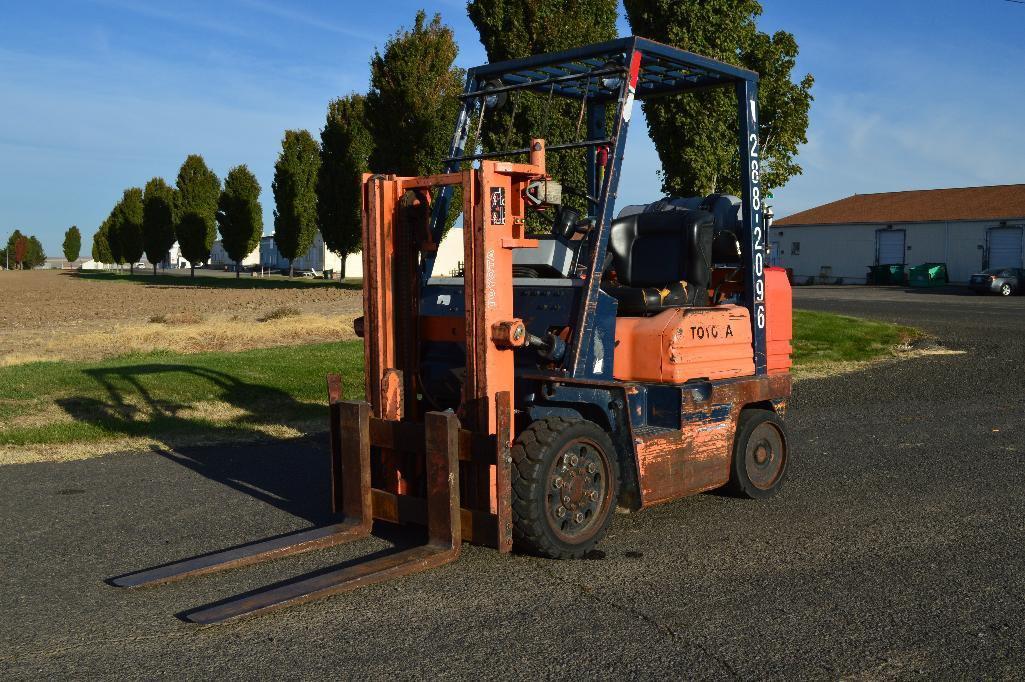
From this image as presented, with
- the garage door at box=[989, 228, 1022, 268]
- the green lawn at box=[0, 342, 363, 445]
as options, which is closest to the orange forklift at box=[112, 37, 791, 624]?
the green lawn at box=[0, 342, 363, 445]

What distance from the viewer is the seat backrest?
7219 mm

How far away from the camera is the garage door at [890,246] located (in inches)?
2381

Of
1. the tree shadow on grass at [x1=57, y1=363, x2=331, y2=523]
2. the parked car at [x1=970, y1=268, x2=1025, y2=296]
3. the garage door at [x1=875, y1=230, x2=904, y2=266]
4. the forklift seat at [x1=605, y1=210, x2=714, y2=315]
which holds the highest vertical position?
the garage door at [x1=875, y1=230, x2=904, y2=266]

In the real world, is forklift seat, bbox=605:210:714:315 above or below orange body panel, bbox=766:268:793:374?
above

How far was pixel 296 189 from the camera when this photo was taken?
60.9 m

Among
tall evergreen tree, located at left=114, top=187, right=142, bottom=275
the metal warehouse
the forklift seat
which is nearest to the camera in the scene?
the forklift seat

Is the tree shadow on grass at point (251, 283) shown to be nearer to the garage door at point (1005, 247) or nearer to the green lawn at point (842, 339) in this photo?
the green lawn at point (842, 339)

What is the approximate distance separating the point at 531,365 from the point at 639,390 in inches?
28.4

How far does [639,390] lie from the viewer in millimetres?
6594

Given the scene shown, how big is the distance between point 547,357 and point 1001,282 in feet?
140

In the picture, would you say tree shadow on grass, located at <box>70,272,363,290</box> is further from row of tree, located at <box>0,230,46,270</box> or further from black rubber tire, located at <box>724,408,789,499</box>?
row of tree, located at <box>0,230,46,270</box>

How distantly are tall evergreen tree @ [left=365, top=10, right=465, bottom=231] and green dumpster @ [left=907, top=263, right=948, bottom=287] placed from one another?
92.5 ft

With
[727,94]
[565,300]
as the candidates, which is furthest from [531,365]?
[727,94]

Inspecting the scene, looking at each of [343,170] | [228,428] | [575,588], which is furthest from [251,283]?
[575,588]
